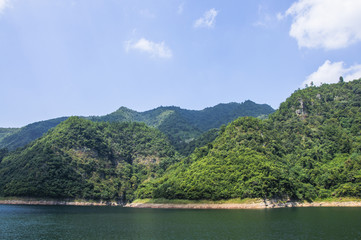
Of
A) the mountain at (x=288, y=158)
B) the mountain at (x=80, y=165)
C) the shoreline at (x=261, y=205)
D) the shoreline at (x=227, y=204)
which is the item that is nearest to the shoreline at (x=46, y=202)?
the shoreline at (x=227, y=204)

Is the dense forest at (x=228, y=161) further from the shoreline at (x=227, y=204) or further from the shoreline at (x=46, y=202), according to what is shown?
the shoreline at (x=46, y=202)

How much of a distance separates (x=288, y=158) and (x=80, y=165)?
106m

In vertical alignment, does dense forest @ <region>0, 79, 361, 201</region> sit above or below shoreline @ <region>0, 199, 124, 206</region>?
above

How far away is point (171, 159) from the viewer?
17738 cm

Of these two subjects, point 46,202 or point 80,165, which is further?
point 80,165

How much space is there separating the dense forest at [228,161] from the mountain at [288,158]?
352 millimetres

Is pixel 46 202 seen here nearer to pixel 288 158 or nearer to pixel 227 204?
pixel 227 204

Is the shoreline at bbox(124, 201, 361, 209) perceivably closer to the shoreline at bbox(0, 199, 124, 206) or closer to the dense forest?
the dense forest

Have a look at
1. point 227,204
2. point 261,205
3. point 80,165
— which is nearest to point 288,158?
point 261,205

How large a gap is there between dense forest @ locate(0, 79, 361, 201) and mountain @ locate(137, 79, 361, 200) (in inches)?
13.9

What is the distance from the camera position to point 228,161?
109062 millimetres

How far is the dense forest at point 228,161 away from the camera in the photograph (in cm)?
9838

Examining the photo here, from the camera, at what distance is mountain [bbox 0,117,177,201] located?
129500 millimetres

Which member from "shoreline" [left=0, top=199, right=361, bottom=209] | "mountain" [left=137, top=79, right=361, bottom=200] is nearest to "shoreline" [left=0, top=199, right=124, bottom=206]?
"shoreline" [left=0, top=199, right=361, bottom=209]
